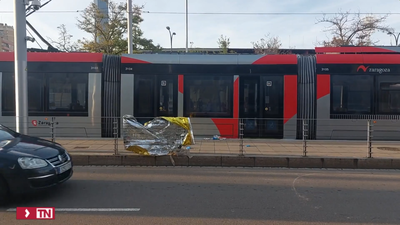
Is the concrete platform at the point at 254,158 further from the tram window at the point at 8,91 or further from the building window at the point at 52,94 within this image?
the tram window at the point at 8,91

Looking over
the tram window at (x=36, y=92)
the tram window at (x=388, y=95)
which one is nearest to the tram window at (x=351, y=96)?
the tram window at (x=388, y=95)

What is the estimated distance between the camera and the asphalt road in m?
4.75

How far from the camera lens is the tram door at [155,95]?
464 inches

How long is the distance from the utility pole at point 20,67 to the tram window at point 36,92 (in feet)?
7.85

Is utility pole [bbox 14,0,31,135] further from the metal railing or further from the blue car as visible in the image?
the blue car

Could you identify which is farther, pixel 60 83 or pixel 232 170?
pixel 60 83

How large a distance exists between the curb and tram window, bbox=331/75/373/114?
10.9ft

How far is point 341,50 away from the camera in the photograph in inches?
476

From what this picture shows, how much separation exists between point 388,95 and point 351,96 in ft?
4.54

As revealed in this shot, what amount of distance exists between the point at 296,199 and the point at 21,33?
362 inches

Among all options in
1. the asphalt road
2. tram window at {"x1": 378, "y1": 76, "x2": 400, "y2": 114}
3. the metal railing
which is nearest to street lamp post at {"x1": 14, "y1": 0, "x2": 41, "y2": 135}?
the metal railing

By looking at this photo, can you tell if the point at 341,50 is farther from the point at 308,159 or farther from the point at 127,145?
the point at 127,145

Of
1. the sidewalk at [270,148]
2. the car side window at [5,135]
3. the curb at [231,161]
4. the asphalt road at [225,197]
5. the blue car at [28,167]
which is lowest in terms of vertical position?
the asphalt road at [225,197]

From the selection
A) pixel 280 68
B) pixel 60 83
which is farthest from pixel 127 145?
pixel 280 68
